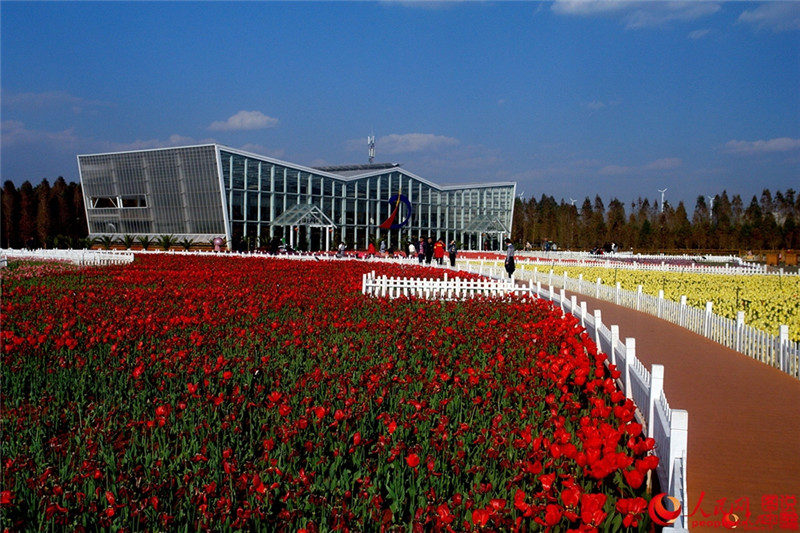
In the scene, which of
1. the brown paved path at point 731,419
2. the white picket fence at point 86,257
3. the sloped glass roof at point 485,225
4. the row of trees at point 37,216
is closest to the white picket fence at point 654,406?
the brown paved path at point 731,419

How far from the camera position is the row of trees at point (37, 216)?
75.4 m

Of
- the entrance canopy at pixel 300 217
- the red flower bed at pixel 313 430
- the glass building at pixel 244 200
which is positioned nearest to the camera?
the red flower bed at pixel 313 430

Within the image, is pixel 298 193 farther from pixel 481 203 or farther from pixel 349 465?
pixel 349 465

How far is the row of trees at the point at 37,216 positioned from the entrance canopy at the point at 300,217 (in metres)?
28.5

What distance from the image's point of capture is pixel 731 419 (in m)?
7.52

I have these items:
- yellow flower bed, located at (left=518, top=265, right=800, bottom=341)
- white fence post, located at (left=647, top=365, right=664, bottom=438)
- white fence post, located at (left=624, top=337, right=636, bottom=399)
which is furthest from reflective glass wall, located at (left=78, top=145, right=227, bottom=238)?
white fence post, located at (left=647, top=365, right=664, bottom=438)

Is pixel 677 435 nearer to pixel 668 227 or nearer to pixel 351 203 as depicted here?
pixel 351 203

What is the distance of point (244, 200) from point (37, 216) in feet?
108

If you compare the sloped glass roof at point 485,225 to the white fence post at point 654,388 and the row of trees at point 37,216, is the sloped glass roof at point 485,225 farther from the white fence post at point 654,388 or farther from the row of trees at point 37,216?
the white fence post at point 654,388

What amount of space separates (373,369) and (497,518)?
3.68m

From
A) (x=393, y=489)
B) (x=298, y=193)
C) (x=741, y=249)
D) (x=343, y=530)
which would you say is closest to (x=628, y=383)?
(x=393, y=489)

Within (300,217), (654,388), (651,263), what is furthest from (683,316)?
(300,217)

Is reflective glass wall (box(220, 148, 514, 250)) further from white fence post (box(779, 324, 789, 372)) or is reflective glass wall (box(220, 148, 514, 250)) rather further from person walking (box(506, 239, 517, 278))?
white fence post (box(779, 324, 789, 372))

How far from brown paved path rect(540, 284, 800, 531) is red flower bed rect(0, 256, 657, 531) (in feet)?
2.71
